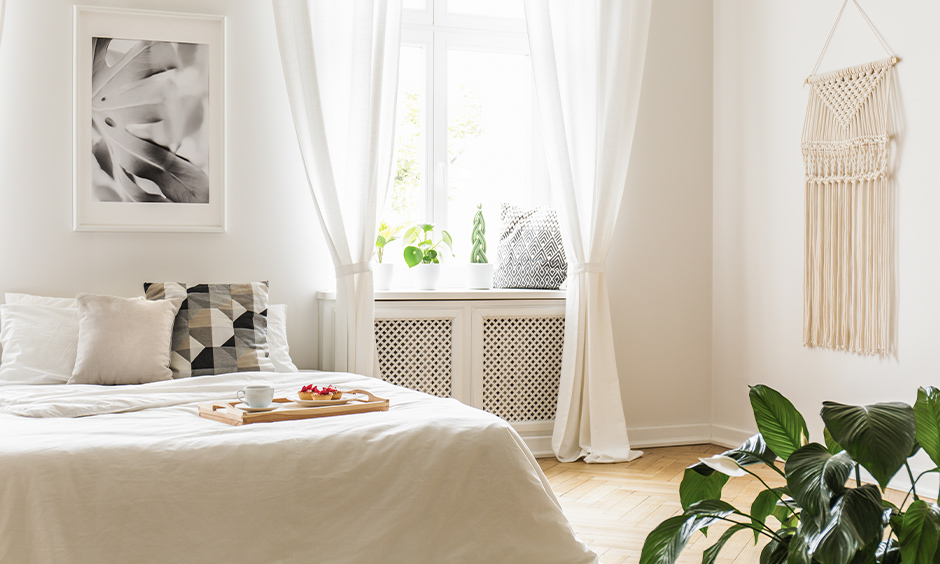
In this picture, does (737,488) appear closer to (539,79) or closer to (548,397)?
(548,397)

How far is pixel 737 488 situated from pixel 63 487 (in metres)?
2.64

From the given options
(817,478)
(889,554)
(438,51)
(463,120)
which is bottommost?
(889,554)

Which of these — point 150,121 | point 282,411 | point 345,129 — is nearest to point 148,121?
point 150,121

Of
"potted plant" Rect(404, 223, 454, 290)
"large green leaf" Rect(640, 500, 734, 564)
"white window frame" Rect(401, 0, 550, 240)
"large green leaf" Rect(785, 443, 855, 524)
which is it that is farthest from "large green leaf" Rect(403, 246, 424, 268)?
"large green leaf" Rect(785, 443, 855, 524)

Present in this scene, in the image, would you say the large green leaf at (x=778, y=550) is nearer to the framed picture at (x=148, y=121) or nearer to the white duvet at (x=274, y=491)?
the white duvet at (x=274, y=491)

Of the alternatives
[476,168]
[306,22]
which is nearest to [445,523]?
[306,22]

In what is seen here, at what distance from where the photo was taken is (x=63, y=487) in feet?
5.48

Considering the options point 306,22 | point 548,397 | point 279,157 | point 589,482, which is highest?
point 306,22

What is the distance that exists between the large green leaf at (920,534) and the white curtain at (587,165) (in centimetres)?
283

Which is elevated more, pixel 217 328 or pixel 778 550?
pixel 217 328

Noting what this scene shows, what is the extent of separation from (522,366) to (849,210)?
1651mm

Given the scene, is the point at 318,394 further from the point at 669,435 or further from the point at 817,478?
the point at 669,435

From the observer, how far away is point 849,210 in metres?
3.53

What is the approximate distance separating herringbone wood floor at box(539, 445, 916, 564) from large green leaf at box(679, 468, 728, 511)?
1179 mm
